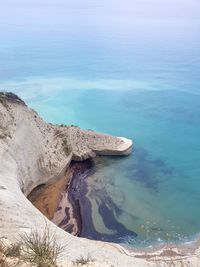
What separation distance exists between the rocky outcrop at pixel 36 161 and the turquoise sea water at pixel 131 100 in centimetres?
267

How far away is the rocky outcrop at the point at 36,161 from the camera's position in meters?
22.1

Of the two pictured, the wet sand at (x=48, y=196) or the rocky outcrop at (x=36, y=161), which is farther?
the wet sand at (x=48, y=196)

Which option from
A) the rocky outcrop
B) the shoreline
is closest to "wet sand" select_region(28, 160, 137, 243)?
the shoreline

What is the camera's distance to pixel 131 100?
197 feet

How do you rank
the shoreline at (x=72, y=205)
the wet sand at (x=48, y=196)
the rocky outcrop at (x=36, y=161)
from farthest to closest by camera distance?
the wet sand at (x=48, y=196) < the shoreline at (x=72, y=205) < the rocky outcrop at (x=36, y=161)

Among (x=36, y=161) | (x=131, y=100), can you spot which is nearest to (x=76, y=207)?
(x=36, y=161)

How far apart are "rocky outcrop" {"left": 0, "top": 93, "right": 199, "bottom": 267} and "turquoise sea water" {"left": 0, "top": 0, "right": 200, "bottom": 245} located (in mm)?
2668

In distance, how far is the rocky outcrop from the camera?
22.1 meters

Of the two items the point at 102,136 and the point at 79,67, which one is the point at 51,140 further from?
the point at 79,67

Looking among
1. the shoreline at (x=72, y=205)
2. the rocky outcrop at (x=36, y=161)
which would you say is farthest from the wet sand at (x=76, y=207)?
the rocky outcrop at (x=36, y=161)

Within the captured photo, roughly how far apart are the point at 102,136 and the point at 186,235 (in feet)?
54.3

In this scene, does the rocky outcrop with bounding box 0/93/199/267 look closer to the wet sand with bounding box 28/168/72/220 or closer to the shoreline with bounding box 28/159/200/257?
the wet sand with bounding box 28/168/72/220

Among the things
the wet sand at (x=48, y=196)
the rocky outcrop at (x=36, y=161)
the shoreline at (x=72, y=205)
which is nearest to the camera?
the rocky outcrop at (x=36, y=161)

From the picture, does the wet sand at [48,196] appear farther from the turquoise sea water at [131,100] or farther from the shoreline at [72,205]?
the turquoise sea water at [131,100]
